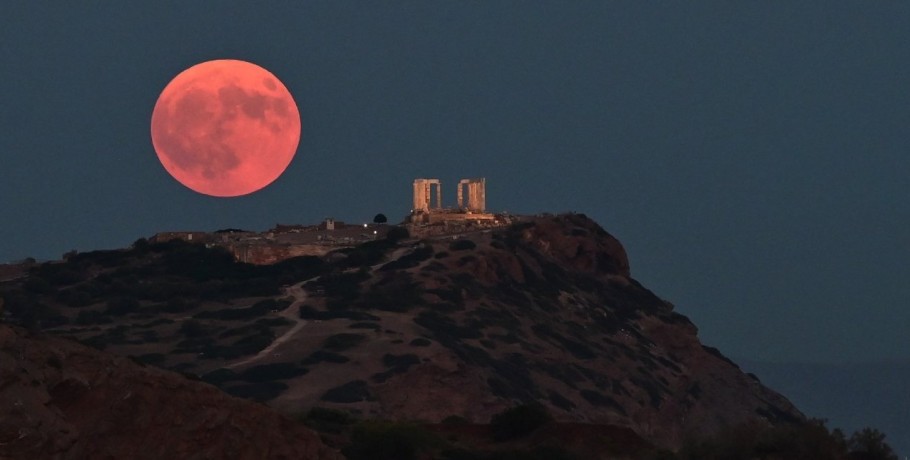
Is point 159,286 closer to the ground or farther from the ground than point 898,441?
farther from the ground

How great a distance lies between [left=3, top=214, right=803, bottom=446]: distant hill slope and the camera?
320 ft

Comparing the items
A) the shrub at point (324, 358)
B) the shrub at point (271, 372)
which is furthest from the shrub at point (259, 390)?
the shrub at point (324, 358)

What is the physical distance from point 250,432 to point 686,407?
87146 millimetres

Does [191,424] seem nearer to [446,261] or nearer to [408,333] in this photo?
[408,333]

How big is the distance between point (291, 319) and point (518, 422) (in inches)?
2322

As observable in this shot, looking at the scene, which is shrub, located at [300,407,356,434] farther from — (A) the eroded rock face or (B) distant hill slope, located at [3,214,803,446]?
(B) distant hill slope, located at [3,214,803,446]

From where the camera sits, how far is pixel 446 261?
126562mm

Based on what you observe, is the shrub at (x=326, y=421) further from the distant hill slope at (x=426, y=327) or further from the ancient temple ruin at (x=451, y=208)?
the ancient temple ruin at (x=451, y=208)

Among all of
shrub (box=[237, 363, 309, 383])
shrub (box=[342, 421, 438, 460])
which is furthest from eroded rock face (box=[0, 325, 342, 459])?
shrub (box=[237, 363, 309, 383])

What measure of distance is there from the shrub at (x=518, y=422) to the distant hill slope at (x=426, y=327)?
29677 millimetres

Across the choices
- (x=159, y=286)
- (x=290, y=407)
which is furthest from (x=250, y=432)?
(x=159, y=286)

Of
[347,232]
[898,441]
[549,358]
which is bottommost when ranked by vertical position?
[898,441]

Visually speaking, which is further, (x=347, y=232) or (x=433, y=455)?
(x=347, y=232)

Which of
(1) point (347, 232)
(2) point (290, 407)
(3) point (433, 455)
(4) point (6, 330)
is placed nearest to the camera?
(4) point (6, 330)
